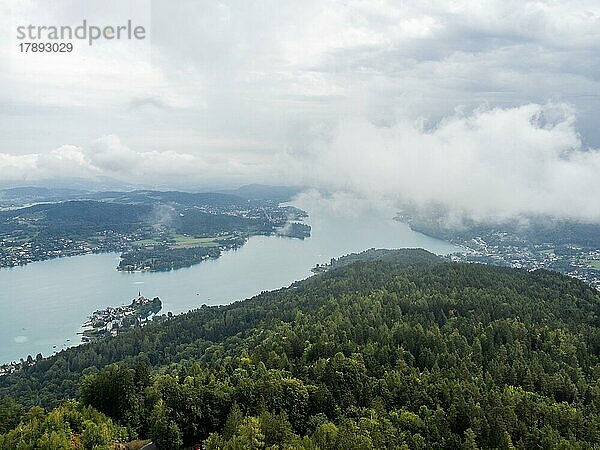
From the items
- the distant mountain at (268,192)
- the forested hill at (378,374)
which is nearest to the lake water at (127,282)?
the forested hill at (378,374)

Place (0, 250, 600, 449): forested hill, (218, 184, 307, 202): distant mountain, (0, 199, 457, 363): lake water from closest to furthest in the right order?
(0, 250, 600, 449): forested hill
(0, 199, 457, 363): lake water
(218, 184, 307, 202): distant mountain

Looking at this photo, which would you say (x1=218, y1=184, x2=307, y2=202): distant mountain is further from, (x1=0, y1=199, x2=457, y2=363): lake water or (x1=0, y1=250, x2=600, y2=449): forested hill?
(x1=0, y1=250, x2=600, y2=449): forested hill

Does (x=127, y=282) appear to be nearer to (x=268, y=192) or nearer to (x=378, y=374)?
(x=378, y=374)

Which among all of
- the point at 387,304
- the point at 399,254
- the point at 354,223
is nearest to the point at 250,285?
the point at 399,254

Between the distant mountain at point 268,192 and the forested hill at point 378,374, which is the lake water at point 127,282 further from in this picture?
the distant mountain at point 268,192

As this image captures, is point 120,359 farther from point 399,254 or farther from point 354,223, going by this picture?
point 354,223

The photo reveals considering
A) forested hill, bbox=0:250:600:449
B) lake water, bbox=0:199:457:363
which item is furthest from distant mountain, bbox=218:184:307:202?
forested hill, bbox=0:250:600:449

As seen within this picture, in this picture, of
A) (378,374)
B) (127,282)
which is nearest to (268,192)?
(127,282)
